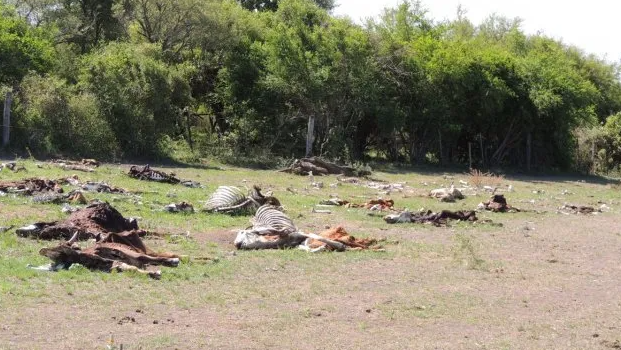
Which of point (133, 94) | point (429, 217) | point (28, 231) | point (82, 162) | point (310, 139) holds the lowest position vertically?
point (429, 217)

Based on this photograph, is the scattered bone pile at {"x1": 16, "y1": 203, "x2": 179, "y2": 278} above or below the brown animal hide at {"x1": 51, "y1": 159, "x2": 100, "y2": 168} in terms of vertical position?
below

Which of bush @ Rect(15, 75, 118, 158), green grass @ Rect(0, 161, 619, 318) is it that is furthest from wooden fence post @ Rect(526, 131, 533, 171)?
bush @ Rect(15, 75, 118, 158)

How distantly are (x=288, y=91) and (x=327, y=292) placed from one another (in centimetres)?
2379

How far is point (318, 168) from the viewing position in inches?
1128

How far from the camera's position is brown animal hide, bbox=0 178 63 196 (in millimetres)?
16609

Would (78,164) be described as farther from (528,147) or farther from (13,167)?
(528,147)

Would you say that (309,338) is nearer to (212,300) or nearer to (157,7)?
(212,300)

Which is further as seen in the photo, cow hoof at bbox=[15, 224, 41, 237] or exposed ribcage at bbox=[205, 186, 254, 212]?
exposed ribcage at bbox=[205, 186, 254, 212]

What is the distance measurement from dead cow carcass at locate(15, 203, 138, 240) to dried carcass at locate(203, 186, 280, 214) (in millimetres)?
3540

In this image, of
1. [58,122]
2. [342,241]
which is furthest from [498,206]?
[58,122]

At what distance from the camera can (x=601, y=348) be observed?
7.92 m

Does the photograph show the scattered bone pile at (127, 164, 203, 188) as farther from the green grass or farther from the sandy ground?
the sandy ground

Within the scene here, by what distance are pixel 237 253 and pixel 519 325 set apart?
4.98 meters

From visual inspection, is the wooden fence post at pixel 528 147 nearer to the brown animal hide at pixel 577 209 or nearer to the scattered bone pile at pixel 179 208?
the brown animal hide at pixel 577 209
